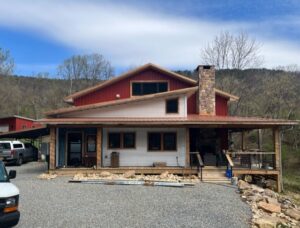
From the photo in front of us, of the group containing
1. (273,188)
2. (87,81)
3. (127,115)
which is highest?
(87,81)

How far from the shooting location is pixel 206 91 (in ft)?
76.3

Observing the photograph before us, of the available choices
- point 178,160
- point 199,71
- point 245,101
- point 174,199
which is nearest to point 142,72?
point 199,71

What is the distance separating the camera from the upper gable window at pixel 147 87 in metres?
23.9

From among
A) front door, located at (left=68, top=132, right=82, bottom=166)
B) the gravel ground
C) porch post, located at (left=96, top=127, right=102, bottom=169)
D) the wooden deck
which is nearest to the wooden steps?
the wooden deck

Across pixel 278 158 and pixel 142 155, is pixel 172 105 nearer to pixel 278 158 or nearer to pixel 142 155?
pixel 142 155

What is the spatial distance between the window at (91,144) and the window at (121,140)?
1607mm

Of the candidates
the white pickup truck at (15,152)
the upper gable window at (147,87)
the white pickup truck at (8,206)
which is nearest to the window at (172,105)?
the upper gable window at (147,87)

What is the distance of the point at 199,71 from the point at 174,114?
13.2 ft

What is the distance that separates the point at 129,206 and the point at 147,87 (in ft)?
43.6

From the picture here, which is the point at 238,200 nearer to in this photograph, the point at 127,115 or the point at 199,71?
the point at 127,115

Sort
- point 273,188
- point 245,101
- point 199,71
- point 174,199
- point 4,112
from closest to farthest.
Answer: point 174,199, point 273,188, point 199,71, point 245,101, point 4,112

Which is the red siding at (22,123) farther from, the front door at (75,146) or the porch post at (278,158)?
the porch post at (278,158)

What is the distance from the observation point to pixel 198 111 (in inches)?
923

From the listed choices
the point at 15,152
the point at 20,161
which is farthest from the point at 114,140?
the point at 20,161
